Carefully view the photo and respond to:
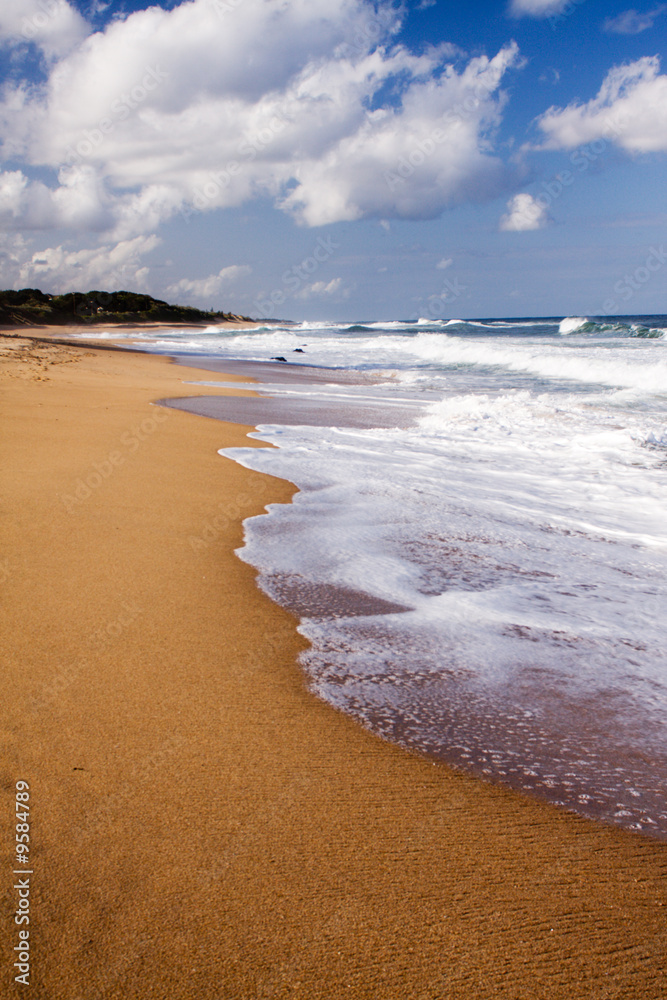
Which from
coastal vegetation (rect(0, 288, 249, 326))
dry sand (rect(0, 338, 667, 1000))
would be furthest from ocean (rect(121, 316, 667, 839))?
coastal vegetation (rect(0, 288, 249, 326))

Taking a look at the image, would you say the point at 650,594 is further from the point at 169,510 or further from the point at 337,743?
the point at 169,510

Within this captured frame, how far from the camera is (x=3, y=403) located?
780cm

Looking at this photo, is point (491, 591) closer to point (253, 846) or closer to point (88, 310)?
point (253, 846)

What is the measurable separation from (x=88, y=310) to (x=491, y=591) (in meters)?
65.8

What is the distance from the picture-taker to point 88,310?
61500 millimetres

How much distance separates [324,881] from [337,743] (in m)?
0.61

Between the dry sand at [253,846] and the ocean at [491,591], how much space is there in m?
0.21

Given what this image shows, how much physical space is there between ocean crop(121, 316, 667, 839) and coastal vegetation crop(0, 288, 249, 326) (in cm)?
4397

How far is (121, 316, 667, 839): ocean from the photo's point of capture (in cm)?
231

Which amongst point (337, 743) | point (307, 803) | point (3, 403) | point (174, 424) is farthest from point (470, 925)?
point (3, 403)

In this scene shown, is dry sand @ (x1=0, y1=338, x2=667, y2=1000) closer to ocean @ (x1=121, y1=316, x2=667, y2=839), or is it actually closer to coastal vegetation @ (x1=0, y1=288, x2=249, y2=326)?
ocean @ (x1=121, y1=316, x2=667, y2=839)

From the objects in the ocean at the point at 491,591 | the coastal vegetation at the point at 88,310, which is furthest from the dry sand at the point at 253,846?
the coastal vegetation at the point at 88,310

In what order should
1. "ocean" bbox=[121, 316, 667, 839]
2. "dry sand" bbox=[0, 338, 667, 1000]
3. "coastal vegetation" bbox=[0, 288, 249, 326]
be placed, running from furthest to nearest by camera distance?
"coastal vegetation" bbox=[0, 288, 249, 326]
"ocean" bbox=[121, 316, 667, 839]
"dry sand" bbox=[0, 338, 667, 1000]

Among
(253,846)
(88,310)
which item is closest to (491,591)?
(253,846)
